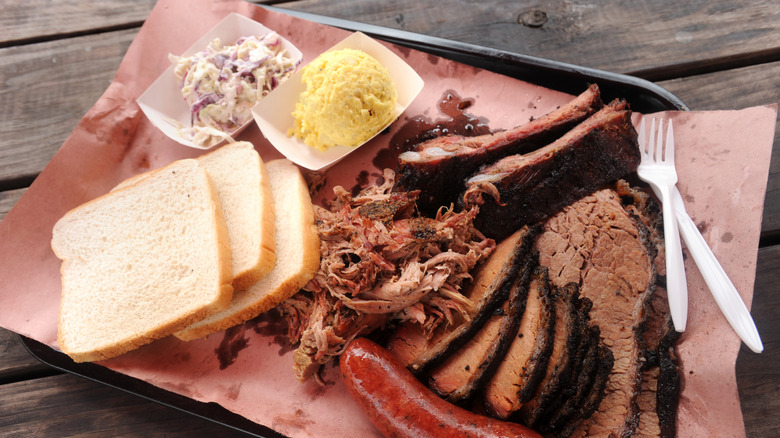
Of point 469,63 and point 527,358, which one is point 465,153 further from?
point 527,358

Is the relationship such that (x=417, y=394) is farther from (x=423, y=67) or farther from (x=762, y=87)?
(x=762, y=87)

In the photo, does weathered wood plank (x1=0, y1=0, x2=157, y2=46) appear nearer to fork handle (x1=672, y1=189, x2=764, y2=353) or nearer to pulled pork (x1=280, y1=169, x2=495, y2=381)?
pulled pork (x1=280, y1=169, x2=495, y2=381)

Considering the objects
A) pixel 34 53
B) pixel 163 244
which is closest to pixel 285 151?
pixel 163 244

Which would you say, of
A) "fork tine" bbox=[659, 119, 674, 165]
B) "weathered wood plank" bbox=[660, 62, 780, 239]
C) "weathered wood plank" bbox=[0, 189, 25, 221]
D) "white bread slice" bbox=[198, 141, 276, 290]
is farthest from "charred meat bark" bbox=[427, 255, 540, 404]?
"weathered wood plank" bbox=[0, 189, 25, 221]

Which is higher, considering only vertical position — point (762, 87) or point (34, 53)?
point (762, 87)

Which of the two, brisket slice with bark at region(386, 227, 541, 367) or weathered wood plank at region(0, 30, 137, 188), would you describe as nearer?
brisket slice with bark at region(386, 227, 541, 367)

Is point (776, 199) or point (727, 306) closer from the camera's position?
point (727, 306)

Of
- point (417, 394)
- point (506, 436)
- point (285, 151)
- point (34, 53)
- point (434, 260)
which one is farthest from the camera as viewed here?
point (34, 53)
